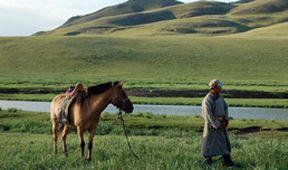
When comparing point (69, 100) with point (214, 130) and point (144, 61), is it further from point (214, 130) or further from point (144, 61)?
point (144, 61)

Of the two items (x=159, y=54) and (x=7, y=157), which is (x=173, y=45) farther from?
(x=7, y=157)

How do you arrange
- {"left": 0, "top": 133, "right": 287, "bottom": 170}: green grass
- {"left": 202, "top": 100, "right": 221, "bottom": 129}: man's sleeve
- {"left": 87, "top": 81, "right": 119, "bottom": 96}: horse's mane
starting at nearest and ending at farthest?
{"left": 0, "top": 133, "right": 287, "bottom": 170}: green grass, {"left": 202, "top": 100, "right": 221, "bottom": 129}: man's sleeve, {"left": 87, "top": 81, "right": 119, "bottom": 96}: horse's mane

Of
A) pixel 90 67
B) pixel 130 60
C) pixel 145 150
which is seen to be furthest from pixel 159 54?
pixel 145 150

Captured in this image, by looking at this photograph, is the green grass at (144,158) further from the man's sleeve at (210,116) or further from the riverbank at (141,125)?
the riverbank at (141,125)

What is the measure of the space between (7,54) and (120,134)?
7138cm

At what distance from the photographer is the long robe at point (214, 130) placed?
15898 mm

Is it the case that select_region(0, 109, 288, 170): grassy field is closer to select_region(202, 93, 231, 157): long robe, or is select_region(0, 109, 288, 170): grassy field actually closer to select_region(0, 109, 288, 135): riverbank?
select_region(0, 109, 288, 135): riverbank

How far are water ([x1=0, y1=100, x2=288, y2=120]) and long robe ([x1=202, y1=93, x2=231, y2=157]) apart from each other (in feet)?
80.4

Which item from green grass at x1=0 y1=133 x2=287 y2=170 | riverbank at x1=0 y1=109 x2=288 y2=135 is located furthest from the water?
green grass at x1=0 y1=133 x2=287 y2=170

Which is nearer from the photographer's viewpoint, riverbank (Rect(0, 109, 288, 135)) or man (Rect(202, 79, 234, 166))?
man (Rect(202, 79, 234, 166))

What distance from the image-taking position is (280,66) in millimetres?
83938

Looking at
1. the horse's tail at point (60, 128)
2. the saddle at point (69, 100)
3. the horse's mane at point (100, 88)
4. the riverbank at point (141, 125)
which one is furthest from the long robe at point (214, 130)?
the riverbank at point (141, 125)

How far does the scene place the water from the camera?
137 ft

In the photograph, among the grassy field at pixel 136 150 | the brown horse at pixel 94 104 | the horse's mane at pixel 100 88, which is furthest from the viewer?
the horse's mane at pixel 100 88
